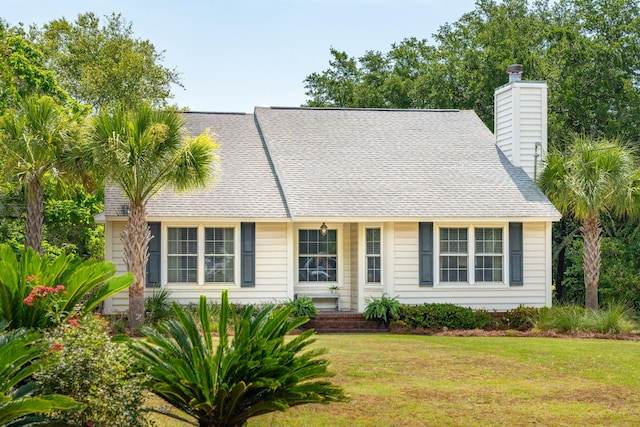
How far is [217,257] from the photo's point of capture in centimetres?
2058

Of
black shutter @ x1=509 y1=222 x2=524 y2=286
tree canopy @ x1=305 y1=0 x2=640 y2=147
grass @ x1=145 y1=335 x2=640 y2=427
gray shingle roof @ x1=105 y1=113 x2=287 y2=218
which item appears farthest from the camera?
tree canopy @ x1=305 y1=0 x2=640 y2=147

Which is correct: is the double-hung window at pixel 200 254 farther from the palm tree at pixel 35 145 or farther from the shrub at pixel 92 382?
the shrub at pixel 92 382

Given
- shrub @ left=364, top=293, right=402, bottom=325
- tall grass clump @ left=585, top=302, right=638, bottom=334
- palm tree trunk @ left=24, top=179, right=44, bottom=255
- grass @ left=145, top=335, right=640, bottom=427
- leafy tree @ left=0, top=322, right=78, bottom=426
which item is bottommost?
grass @ left=145, top=335, right=640, bottom=427

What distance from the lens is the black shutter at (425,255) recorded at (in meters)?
20.9

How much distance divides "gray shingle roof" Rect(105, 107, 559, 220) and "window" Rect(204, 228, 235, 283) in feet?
2.33

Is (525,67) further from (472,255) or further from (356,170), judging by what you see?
(472,255)

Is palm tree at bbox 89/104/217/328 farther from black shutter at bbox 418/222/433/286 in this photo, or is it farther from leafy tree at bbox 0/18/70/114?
leafy tree at bbox 0/18/70/114

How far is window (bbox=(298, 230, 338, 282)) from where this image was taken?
70.9ft

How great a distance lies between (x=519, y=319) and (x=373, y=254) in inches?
147

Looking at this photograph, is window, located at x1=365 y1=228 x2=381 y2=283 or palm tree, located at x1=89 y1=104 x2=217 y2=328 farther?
window, located at x1=365 y1=228 x2=381 y2=283

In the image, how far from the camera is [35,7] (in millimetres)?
35469

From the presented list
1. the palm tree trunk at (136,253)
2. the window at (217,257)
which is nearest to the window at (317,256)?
the window at (217,257)

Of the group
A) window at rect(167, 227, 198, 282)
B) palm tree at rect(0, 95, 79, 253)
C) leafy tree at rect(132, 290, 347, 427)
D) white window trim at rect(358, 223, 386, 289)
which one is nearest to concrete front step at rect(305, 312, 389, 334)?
→ white window trim at rect(358, 223, 386, 289)

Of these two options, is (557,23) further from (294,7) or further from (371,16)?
(294,7)
